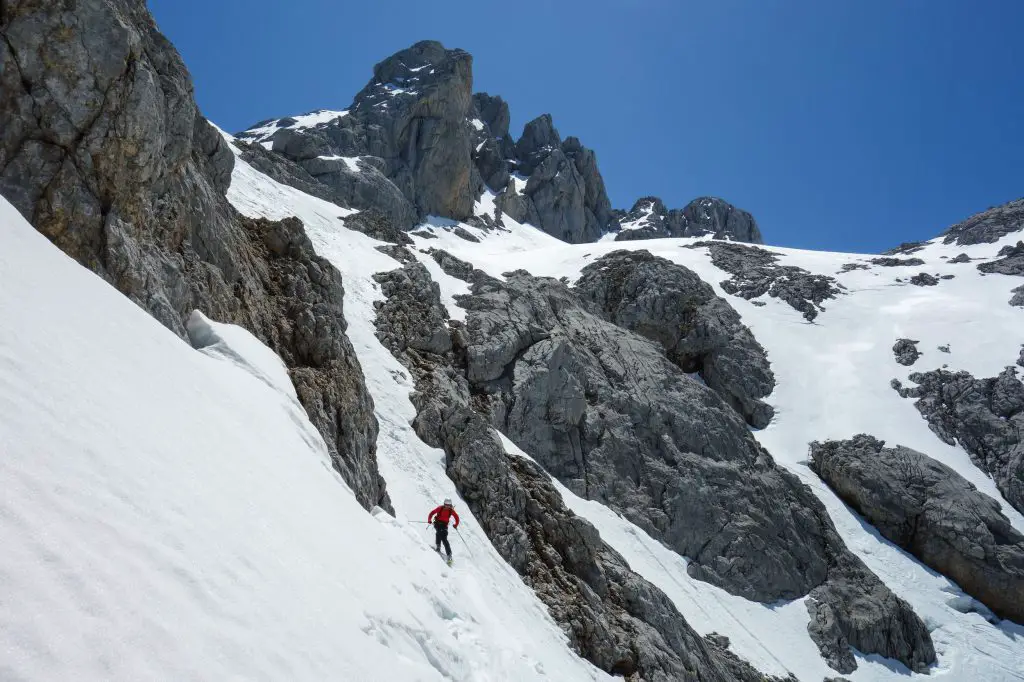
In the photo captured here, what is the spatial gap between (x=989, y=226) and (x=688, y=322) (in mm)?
70116

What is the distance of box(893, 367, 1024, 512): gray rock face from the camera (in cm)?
4278

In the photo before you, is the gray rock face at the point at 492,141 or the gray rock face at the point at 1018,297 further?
the gray rock face at the point at 492,141

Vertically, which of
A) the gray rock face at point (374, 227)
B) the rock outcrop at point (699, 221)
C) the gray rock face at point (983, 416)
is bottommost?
the gray rock face at point (374, 227)

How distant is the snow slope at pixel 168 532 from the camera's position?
12.1ft

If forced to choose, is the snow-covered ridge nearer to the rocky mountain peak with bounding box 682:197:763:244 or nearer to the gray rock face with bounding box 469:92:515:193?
the gray rock face with bounding box 469:92:515:193

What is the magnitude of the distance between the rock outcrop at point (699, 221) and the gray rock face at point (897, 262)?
63.1m

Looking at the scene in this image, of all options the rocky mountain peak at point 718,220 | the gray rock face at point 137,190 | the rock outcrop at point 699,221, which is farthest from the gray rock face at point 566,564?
the rocky mountain peak at point 718,220

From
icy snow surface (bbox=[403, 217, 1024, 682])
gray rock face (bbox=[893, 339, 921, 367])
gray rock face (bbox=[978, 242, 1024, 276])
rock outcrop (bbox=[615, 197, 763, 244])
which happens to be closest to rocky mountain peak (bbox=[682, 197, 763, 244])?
rock outcrop (bbox=[615, 197, 763, 244])

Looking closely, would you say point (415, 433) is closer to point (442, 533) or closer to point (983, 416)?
point (442, 533)

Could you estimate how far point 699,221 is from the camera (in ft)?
477

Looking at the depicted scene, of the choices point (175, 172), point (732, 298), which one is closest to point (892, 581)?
point (732, 298)

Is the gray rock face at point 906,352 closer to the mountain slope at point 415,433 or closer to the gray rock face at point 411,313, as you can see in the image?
the mountain slope at point 415,433

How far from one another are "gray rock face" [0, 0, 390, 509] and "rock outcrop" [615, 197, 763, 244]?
12854cm

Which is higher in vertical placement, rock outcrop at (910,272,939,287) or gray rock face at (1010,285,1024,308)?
rock outcrop at (910,272,939,287)
